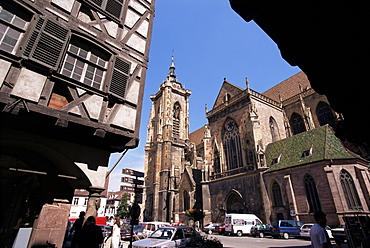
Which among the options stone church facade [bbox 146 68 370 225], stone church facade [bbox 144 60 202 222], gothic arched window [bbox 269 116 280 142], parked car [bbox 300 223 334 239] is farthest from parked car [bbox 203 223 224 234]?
gothic arched window [bbox 269 116 280 142]

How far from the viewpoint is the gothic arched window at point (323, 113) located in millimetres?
20712

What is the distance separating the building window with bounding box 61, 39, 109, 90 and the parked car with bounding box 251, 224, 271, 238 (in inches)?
616

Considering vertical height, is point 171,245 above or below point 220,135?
below

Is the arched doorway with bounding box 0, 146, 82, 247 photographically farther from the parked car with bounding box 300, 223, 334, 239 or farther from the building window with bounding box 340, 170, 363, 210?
the building window with bounding box 340, 170, 363, 210

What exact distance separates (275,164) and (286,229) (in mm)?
5986

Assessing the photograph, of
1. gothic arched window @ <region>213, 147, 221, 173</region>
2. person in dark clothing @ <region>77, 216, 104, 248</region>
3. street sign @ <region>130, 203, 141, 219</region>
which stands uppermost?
gothic arched window @ <region>213, 147, 221, 173</region>

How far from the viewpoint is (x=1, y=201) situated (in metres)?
7.55

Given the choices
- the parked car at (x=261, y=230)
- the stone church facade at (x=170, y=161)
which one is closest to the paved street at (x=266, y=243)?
the parked car at (x=261, y=230)

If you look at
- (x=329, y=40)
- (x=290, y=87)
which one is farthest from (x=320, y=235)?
(x=290, y=87)

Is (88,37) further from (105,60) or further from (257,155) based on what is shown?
(257,155)

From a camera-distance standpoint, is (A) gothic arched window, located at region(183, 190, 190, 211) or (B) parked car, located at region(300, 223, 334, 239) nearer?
(B) parked car, located at region(300, 223, 334, 239)

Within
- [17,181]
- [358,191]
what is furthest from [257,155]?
[17,181]

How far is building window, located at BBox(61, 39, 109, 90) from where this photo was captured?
605 centimetres

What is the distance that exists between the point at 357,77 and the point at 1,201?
11.0m
